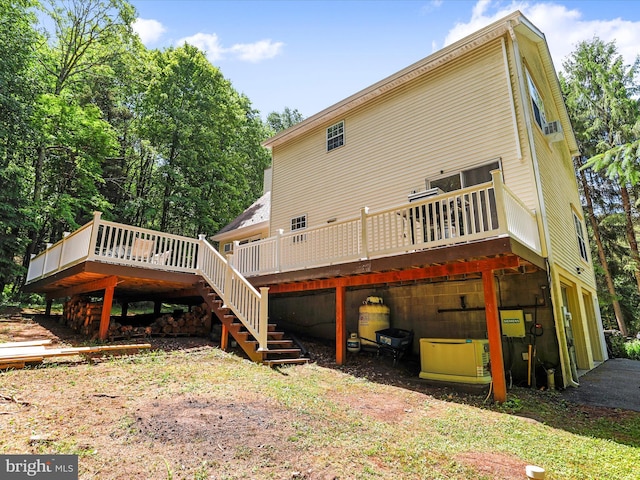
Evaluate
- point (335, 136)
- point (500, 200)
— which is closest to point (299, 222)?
point (335, 136)

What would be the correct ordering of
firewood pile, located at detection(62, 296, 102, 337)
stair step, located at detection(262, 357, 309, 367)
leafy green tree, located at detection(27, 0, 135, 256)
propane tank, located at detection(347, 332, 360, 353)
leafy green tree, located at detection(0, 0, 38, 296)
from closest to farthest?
stair step, located at detection(262, 357, 309, 367), propane tank, located at detection(347, 332, 360, 353), firewood pile, located at detection(62, 296, 102, 337), leafy green tree, located at detection(0, 0, 38, 296), leafy green tree, located at detection(27, 0, 135, 256)

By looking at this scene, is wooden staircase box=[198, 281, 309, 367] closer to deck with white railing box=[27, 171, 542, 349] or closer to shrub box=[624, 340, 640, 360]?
deck with white railing box=[27, 171, 542, 349]

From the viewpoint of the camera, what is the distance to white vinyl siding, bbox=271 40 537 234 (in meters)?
8.01

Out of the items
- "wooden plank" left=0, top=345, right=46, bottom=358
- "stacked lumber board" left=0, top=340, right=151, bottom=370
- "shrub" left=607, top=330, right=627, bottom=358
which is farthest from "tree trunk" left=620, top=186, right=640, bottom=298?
"wooden plank" left=0, top=345, right=46, bottom=358

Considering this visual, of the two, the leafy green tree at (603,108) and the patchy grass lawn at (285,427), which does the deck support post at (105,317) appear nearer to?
the patchy grass lawn at (285,427)

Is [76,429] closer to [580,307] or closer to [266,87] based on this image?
[580,307]

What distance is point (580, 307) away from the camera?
31.3ft

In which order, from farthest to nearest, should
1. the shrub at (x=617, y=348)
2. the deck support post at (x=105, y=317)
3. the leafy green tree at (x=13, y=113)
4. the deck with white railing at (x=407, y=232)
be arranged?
the leafy green tree at (x=13, y=113) → the shrub at (x=617, y=348) → the deck support post at (x=105, y=317) → the deck with white railing at (x=407, y=232)

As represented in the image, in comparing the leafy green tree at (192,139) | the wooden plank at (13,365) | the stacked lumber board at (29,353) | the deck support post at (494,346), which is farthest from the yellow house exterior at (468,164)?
the leafy green tree at (192,139)

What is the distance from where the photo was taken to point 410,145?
9375 millimetres

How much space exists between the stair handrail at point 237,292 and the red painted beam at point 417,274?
130 centimetres

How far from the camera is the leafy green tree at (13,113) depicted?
1313 cm

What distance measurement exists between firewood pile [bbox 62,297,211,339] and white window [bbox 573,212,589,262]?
1164 cm

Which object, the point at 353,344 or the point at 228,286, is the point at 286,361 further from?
the point at 228,286
